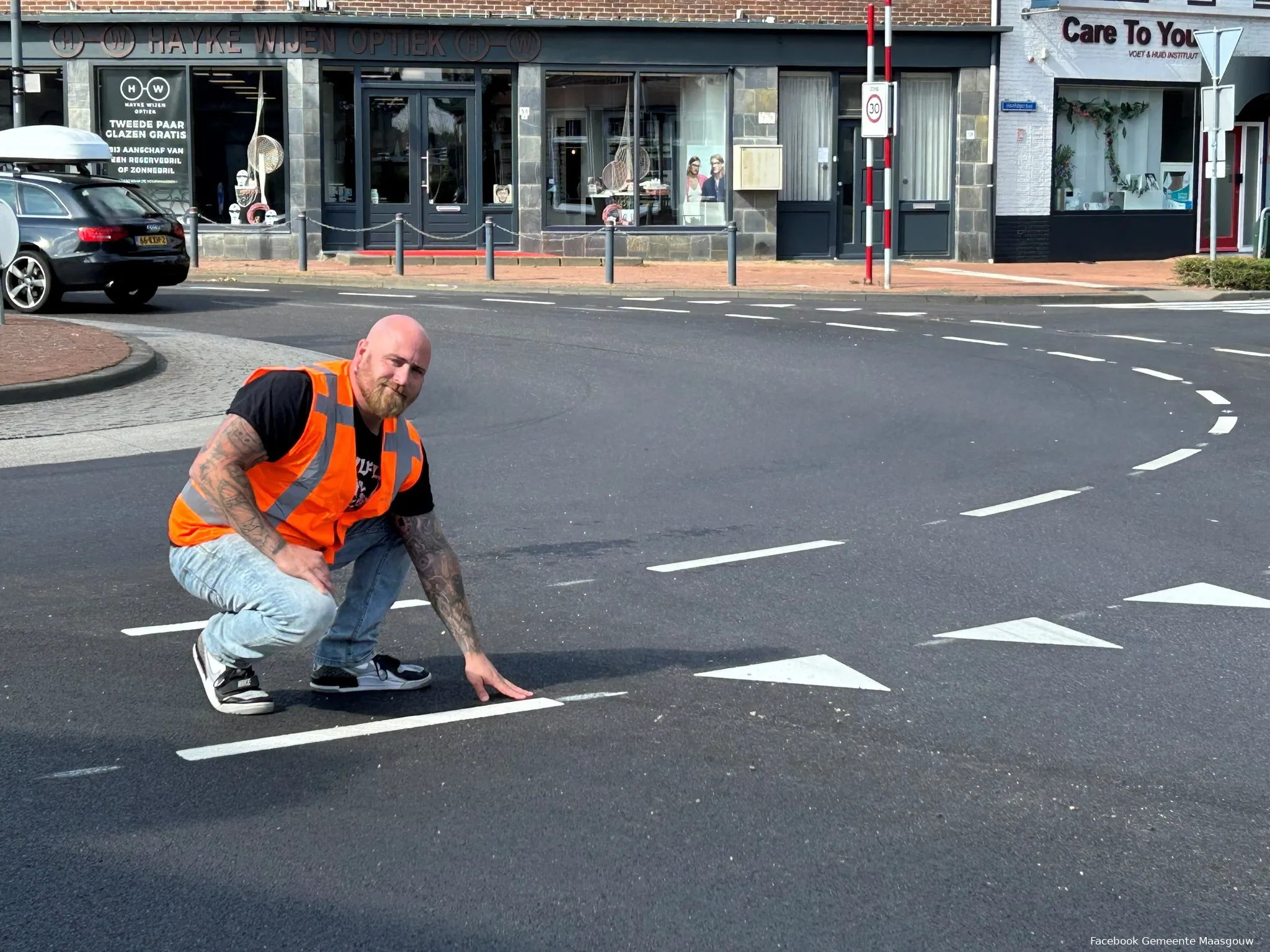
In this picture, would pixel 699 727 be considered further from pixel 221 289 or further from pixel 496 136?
pixel 496 136

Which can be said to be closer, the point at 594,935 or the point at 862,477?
the point at 594,935

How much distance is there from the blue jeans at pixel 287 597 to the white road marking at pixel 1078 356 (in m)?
11.2

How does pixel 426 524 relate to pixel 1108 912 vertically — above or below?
above

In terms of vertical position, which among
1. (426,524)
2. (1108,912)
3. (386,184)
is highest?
(386,184)

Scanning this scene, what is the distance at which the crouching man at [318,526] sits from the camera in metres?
4.74

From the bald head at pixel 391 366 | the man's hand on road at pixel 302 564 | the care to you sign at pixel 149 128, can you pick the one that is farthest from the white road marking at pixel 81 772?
the care to you sign at pixel 149 128

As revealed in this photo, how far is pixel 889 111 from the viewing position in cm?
2230

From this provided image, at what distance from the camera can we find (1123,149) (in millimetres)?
31250

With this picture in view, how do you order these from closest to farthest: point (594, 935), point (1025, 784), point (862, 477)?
1. point (594, 935)
2. point (1025, 784)
3. point (862, 477)

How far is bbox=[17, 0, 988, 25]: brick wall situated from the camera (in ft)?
92.2

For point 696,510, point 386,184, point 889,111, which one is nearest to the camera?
point 696,510

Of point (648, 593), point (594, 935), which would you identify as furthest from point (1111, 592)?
point (594, 935)

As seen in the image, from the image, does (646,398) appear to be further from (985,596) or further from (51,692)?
(51,692)

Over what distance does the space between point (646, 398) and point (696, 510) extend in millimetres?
4354
